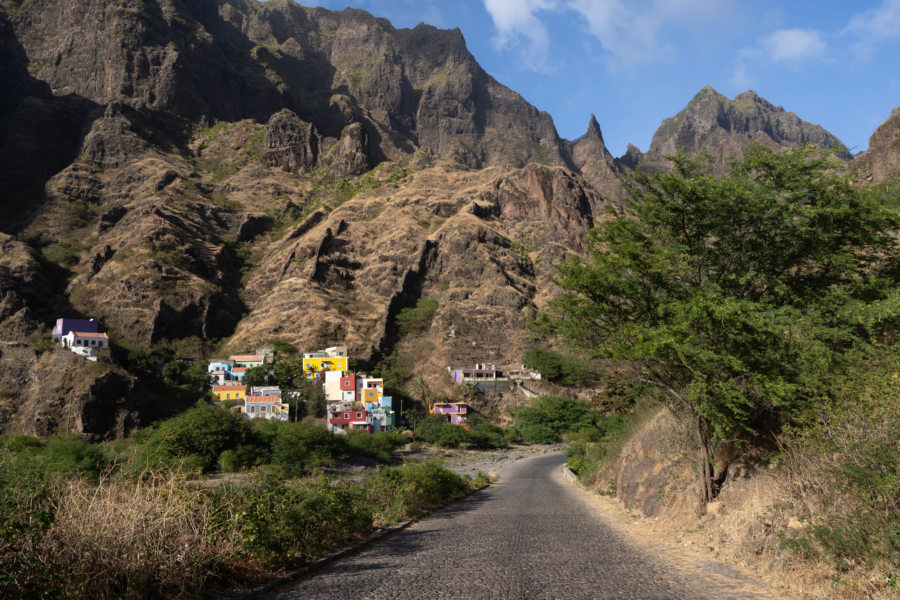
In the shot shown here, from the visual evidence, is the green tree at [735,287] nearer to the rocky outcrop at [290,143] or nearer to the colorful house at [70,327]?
the colorful house at [70,327]

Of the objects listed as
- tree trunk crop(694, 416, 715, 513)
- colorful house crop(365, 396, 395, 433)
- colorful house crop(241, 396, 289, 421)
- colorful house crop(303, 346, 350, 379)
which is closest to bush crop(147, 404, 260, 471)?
tree trunk crop(694, 416, 715, 513)

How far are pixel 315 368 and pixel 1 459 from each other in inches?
3350

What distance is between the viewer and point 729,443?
454 inches

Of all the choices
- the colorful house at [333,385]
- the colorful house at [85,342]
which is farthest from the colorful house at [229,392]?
the colorful house at [85,342]

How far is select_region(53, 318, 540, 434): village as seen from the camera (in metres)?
71.8

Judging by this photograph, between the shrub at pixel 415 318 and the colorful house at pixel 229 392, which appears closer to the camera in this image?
the colorful house at pixel 229 392

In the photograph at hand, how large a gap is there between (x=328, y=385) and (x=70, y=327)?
40508 millimetres

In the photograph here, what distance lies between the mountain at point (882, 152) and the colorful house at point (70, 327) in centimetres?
9514

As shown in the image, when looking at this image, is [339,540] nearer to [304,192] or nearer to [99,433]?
[99,433]

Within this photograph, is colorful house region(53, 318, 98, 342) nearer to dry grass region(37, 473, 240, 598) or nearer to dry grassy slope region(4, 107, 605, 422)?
dry grassy slope region(4, 107, 605, 422)

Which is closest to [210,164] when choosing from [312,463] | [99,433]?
[99,433]

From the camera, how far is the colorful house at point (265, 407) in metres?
71.8

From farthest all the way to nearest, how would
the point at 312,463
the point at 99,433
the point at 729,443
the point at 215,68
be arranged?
the point at 215,68 < the point at 99,433 < the point at 312,463 < the point at 729,443

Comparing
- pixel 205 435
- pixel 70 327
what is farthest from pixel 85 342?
pixel 205 435
